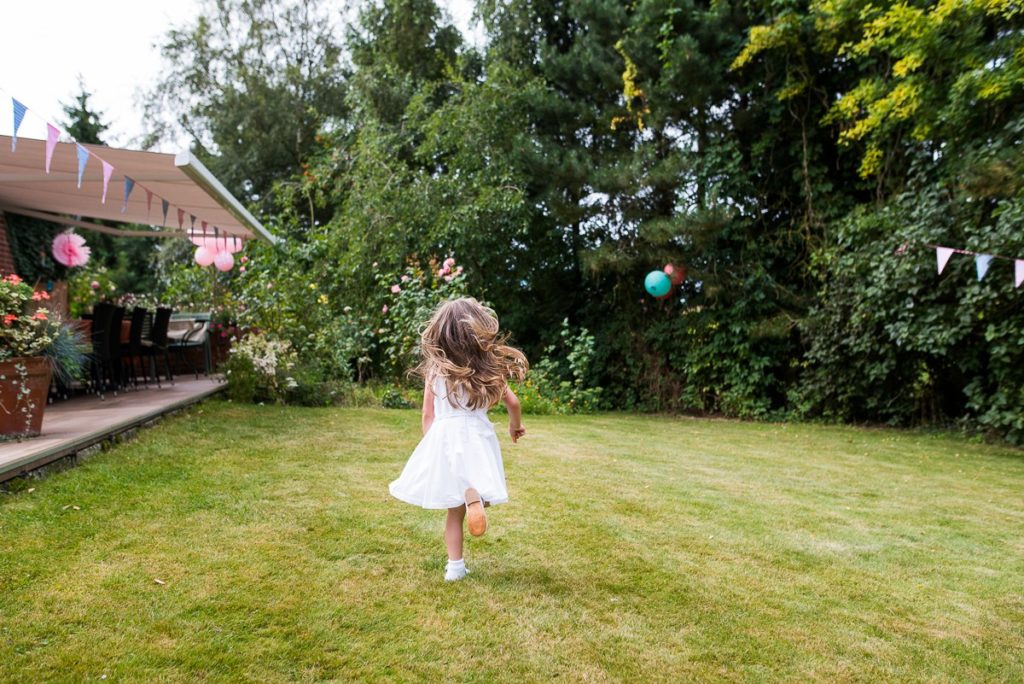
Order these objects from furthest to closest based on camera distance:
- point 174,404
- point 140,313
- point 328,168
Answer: point 328,168
point 140,313
point 174,404

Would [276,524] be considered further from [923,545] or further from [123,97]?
[123,97]

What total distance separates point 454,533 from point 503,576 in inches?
12.1

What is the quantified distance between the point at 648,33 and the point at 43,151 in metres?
8.28

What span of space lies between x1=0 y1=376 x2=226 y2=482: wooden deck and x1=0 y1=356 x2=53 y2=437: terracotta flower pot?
0.40 feet

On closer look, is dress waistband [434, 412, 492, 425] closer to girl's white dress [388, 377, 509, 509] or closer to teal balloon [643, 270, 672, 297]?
girl's white dress [388, 377, 509, 509]

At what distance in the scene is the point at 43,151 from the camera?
5.61 metres

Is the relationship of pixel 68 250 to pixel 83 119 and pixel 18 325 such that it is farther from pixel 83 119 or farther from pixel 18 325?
→ pixel 83 119

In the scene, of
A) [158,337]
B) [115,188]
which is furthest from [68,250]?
[115,188]

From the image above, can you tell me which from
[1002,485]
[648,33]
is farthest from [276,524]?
[648,33]

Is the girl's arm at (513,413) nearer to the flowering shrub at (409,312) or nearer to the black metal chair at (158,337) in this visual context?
the flowering shrub at (409,312)

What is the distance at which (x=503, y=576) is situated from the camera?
3129mm

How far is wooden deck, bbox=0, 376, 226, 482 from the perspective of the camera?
4145 millimetres

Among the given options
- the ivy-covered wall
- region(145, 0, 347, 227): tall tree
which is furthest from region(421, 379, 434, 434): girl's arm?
region(145, 0, 347, 227): tall tree

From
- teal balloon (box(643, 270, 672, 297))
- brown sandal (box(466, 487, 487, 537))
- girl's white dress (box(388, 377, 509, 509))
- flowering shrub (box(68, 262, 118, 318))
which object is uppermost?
teal balloon (box(643, 270, 672, 297))
